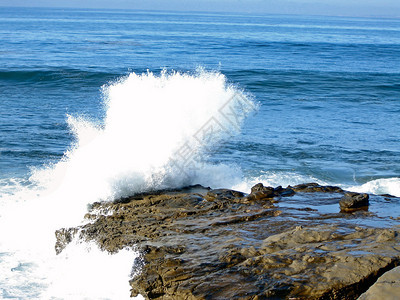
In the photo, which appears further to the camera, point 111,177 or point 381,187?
point 381,187

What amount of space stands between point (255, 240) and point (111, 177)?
9.66 ft

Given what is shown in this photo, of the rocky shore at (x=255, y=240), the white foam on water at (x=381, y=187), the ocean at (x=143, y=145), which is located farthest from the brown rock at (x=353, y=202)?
the white foam on water at (x=381, y=187)

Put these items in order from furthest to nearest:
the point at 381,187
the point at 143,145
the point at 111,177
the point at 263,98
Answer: the point at 263,98
the point at 381,187
the point at 143,145
the point at 111,177

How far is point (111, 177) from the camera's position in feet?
24.7

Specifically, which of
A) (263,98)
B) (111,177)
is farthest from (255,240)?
(263,98)

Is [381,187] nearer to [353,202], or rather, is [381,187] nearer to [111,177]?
[353,202]

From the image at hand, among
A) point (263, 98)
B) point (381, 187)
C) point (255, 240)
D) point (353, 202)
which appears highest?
point (255, 240)

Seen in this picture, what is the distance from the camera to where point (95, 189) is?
294 inches

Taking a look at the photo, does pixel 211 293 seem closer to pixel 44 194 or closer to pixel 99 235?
pixel 99 235

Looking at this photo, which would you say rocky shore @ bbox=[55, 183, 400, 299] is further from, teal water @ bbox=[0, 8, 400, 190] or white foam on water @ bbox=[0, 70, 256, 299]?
teal water @ bbox=[0, 8, 400, 190]

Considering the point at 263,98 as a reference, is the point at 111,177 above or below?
above

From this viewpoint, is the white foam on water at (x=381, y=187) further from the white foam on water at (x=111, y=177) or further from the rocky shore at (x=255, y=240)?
the white foam on water at (x=111, y=177)

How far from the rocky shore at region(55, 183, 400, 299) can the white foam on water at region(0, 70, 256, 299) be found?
28 cm

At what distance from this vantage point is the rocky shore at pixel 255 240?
4441 mm
